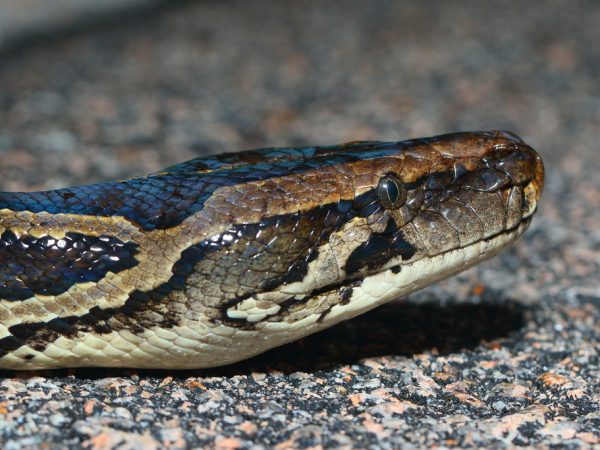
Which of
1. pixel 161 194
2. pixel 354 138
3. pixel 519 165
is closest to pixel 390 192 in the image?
pixel 519 165

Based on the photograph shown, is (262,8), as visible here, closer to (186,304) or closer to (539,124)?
(539,124)

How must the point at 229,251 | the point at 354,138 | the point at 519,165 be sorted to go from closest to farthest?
the point at 229,251
the point at 519,165
the point at 354,138

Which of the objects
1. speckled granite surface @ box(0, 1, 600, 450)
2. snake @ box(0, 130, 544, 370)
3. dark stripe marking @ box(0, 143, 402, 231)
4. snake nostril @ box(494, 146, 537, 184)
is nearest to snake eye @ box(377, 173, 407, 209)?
snake @ box(0, 130, 544, 370)

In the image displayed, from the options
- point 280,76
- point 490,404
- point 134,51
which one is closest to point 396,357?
point 490,404

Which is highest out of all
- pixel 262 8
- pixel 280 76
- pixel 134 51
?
pixel 262 8

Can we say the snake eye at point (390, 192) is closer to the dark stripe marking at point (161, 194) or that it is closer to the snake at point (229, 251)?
the snake at point (229, 251)

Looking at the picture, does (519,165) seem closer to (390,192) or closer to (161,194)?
(390,192)
